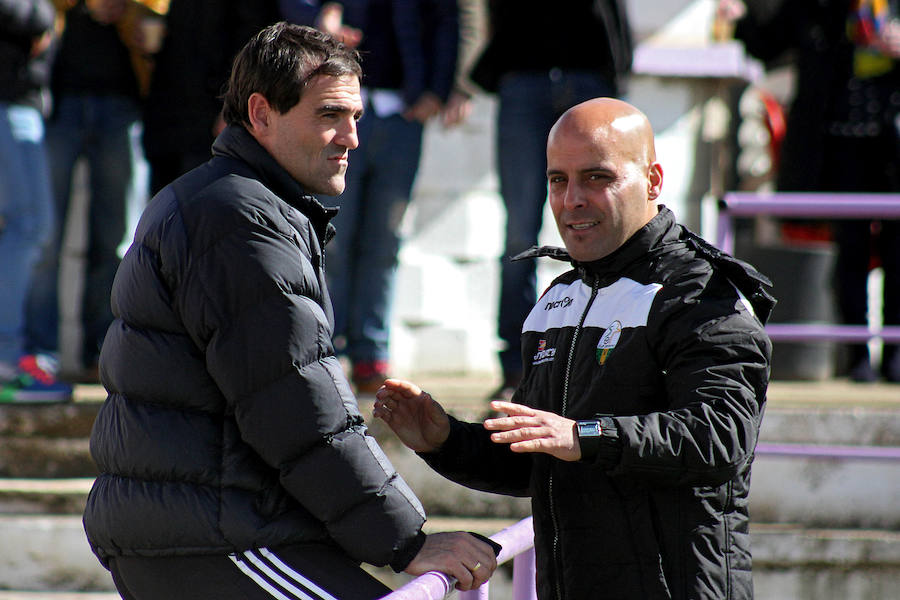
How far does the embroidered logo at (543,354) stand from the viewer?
272cm

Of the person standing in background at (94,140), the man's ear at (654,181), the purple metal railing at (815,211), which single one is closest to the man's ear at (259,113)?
the man's ear at (654,181)

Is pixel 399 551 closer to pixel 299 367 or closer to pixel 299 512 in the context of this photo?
pixel 299 512

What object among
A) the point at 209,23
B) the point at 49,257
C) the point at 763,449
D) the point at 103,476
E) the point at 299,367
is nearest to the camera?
the point at 299,367

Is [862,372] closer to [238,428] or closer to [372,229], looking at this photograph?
[372,229]

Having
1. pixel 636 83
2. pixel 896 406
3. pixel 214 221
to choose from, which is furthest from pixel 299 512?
pixel 636 83

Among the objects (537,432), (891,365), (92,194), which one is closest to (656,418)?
(537,432)

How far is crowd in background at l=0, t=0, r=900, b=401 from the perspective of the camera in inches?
212

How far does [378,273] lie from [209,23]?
1.34m

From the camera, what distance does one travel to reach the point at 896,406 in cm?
524

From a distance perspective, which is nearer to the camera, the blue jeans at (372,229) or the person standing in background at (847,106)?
the blue jeans at (372,229)

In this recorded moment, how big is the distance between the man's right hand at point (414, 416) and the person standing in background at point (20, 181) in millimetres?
3072

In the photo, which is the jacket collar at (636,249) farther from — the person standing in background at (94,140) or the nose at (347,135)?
the person standing in background at (94,140)

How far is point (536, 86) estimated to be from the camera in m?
5.37

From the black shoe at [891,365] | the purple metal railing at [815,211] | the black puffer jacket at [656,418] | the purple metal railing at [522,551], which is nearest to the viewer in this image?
the purple metal railing at [522,551]
